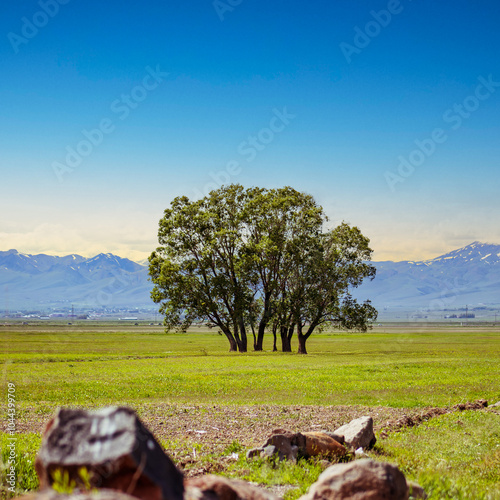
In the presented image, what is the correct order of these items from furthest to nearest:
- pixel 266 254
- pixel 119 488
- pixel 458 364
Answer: pixel 266 254, pixel 458 364, pixel 119 488

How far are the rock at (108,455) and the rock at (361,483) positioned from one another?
2587mm

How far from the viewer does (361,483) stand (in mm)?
A: 6289

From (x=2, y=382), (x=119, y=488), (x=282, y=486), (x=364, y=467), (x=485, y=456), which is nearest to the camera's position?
(x=119, y=488)

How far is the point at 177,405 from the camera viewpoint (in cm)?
1908

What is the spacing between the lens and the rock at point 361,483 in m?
6.23

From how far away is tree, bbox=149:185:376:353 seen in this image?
6003cm

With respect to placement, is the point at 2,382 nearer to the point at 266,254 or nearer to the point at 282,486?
the point at 282,486

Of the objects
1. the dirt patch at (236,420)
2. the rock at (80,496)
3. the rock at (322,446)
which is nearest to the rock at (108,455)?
the rock at (80,496)

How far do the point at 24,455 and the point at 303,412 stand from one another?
32.4 ft

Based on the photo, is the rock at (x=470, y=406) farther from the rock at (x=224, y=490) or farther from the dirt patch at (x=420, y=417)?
the rock at (x=224, y=490)

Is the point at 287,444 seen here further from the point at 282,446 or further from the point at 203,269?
the point at 203,269

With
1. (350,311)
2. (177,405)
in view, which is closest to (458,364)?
(350,311)

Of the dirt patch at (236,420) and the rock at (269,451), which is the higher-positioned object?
the rock at (269,451)

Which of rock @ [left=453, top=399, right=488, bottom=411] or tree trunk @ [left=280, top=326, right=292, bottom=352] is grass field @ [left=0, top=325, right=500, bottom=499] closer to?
rock @ [left=453, top=399, right=488, bottom=411]
